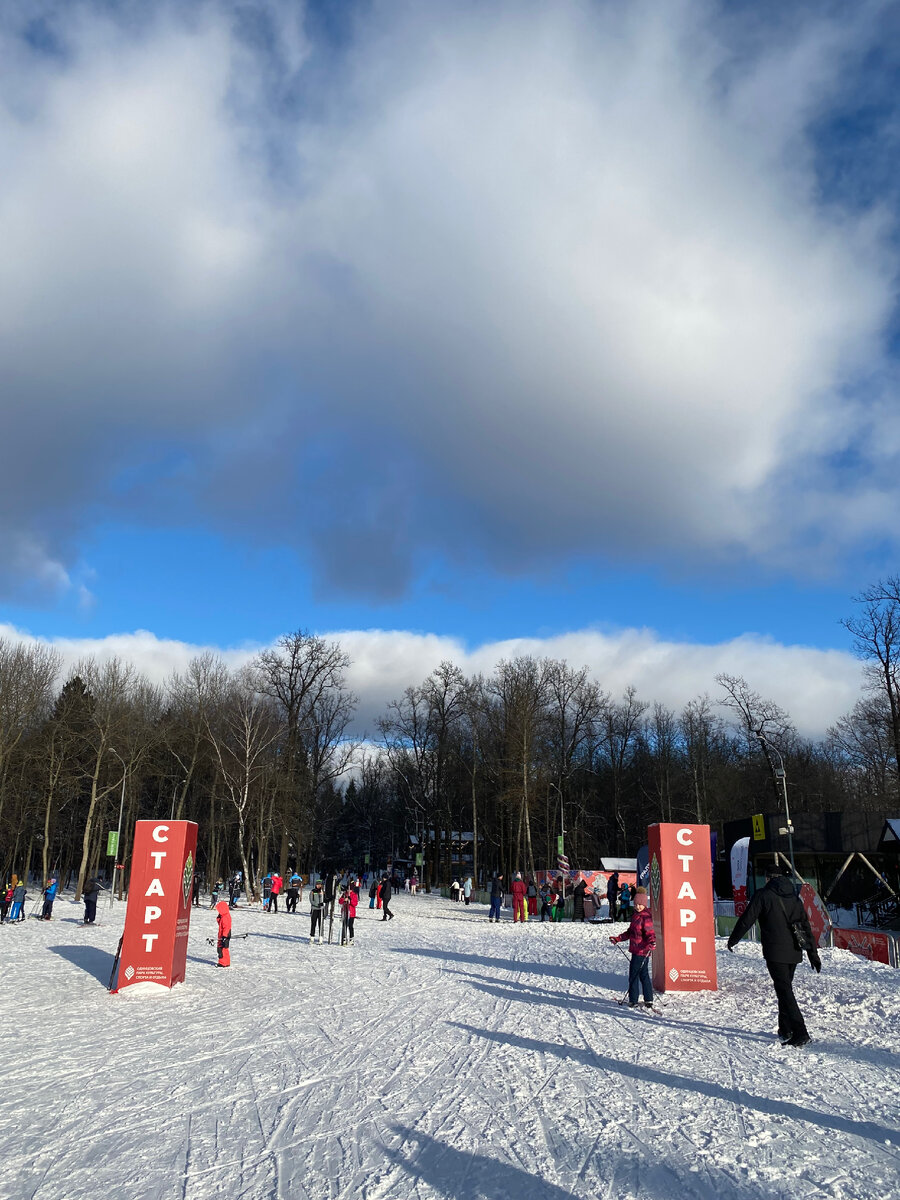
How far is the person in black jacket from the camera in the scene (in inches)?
336

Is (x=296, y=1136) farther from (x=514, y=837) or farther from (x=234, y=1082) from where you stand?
(x=514, y=837)

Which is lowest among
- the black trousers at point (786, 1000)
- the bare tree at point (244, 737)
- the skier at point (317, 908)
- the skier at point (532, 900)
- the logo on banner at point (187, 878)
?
the skier at point (532, 900)

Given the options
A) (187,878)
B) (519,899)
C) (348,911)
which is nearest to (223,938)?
(187,878)

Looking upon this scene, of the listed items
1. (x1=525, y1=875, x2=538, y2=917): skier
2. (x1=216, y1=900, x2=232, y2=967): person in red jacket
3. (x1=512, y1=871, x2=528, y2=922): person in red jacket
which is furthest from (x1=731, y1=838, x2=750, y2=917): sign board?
(x1=216, y1=900, x2=232, y2=967): person in red jacket

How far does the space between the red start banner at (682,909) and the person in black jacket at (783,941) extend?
10.9 ft

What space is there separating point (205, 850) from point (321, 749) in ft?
53.4

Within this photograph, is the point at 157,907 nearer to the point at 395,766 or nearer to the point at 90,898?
the point at 90,898

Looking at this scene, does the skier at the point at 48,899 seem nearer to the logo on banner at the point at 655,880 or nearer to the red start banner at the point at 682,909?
the logo on banner at the point at 655,880

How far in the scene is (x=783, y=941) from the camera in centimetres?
859

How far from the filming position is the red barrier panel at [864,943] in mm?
16355

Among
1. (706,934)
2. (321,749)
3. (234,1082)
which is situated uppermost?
(321,749)

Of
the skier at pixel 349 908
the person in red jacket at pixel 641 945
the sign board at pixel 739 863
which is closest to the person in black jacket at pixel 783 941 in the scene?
the person in red jacket at pixel 641 945

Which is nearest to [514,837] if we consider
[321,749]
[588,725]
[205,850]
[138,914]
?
[588,725]

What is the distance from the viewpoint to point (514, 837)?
5828cm
